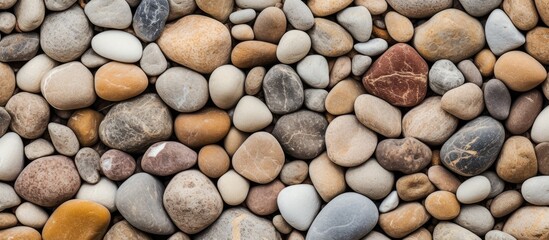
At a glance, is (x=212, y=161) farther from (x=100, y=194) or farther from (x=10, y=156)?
(x=10, y=156)

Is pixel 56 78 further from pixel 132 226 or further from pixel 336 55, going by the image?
pixel 336 55

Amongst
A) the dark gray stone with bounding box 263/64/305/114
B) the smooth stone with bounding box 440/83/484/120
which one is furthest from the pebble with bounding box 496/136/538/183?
the dark gray stone with bounding box 263/64/305/114

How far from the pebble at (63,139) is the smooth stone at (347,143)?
59cm

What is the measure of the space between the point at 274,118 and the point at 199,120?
18 centimetres

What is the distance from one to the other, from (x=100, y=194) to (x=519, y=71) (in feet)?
3.24

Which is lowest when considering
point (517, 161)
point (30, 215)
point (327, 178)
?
point (30, 215)

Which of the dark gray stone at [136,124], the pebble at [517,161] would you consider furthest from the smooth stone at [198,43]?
the pebble at [517,161]

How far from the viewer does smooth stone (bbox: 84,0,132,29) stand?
1446 millimetres

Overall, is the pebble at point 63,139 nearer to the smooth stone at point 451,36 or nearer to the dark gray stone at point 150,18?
the dark gray stone at point 150,18

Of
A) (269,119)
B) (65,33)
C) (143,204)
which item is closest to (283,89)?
(269,119)

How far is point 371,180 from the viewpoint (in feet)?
4.76

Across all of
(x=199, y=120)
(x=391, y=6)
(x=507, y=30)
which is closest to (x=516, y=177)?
(x=507, y=30)

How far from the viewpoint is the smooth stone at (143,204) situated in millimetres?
1431

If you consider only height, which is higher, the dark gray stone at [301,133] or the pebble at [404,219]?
the dark gray stone at [301,133]
